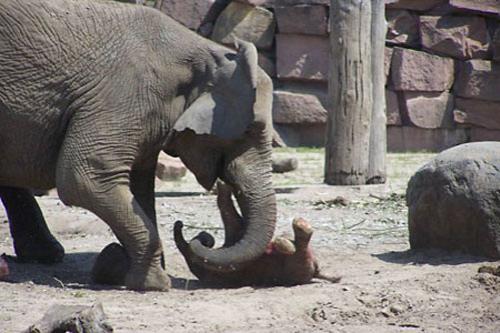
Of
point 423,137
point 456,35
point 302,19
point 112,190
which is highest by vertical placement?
point 302,19

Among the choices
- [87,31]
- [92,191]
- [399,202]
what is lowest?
[399,202]

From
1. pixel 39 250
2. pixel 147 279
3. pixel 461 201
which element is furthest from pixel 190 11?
pixel 147 279

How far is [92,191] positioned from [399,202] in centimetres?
468

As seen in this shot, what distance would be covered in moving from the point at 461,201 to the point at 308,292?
5.26 ft

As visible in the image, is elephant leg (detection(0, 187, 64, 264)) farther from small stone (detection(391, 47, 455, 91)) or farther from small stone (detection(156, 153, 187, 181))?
small stone (detection(391, 47, 455, 91))

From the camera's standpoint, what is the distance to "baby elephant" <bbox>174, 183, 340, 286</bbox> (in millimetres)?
7465

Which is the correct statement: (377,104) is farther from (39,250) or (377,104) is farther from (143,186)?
(39,250)

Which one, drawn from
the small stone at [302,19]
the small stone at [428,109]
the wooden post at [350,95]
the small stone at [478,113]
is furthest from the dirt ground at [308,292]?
the small stone at [478,113]

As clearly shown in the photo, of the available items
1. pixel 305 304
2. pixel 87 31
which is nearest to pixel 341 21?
pixel 87 31

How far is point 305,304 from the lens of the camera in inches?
265

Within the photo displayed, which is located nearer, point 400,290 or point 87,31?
point 400,290

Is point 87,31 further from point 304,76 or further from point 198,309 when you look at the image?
point 304,76

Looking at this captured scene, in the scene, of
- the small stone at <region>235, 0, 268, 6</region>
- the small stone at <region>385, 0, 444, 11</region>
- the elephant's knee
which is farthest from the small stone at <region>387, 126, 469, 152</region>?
the elephant's knee

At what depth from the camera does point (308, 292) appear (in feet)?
23.2
